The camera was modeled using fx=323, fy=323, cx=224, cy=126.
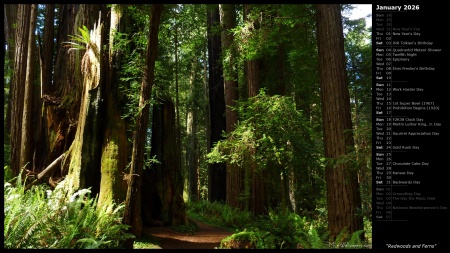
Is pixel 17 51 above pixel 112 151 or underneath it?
above

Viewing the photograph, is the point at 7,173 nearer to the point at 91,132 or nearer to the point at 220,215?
the point at 91,132

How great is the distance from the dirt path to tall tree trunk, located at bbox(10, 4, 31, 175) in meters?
4.69

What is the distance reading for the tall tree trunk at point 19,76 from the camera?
364 inches

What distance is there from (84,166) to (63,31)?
19.2 ft

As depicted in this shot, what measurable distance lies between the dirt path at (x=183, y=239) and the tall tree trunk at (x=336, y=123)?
112 inches

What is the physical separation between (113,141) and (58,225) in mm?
2357

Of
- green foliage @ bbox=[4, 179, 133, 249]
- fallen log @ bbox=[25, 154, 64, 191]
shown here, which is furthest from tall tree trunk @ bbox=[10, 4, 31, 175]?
green foliage @ bbox=[4, 179, 133, 249]

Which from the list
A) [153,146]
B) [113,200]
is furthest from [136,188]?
[153,146]

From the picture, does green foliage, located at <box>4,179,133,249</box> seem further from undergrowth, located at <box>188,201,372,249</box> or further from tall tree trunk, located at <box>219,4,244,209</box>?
tall tree trunk, located at <box>219,4,244,209</box>

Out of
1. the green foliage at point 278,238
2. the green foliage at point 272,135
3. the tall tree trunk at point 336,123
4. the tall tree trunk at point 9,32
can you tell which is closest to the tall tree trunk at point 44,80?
the tall tree trunk at point 9,32

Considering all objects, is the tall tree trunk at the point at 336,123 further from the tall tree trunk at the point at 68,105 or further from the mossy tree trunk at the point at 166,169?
the tall tree trunk at the point at 68,105

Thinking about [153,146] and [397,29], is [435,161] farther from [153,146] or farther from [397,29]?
[153,146]

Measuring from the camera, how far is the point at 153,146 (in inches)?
350

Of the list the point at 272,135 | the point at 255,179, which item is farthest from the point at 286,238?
the point at 255,179
